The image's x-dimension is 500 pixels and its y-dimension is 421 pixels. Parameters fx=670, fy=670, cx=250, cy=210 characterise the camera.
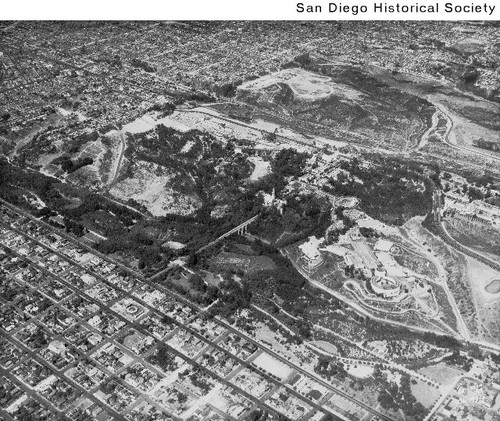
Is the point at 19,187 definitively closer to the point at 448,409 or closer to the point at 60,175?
the point at 60,175

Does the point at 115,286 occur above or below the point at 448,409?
above

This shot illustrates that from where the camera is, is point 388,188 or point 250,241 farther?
point 388,188

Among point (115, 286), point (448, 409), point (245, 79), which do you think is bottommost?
point (448, 409)

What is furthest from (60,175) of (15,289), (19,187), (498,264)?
(498,264)

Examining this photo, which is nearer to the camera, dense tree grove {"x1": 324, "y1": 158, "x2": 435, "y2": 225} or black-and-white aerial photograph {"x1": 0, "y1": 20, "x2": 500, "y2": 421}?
black-and-white aerial photograph {"x1": 0, "y1": 20, "x2": 500, "y2": 421}

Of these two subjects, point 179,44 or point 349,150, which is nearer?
point 349,150

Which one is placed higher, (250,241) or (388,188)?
(388,188)

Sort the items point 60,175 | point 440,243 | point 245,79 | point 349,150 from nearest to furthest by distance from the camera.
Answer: point 440,243 < point 60,175 < point 349,150 < point 245,79

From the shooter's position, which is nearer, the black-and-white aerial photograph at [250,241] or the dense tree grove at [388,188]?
the black-and-white aerial photograph at [250,241]
